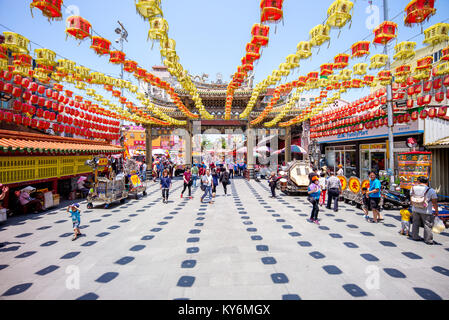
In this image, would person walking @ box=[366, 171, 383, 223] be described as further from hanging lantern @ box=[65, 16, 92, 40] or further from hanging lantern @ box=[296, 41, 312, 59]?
hanging lantern @ box=[65, 16, 92, 40]

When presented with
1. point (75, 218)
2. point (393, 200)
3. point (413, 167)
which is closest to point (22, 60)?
point (75, 218)

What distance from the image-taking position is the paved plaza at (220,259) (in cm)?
360

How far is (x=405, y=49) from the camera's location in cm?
693

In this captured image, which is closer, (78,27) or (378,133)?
(78,27)

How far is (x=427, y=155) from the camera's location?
952cm

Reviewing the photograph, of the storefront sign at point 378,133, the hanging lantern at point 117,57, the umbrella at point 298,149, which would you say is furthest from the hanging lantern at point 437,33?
the umbrella at point 298,149

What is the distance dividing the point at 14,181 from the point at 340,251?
1158cm

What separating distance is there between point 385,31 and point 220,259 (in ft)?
24.0

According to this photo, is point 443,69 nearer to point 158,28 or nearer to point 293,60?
point 293,60

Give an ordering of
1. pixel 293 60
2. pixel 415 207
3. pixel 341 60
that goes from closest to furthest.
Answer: pixel 415 207 → pixel 293 60 → pixel 341 60

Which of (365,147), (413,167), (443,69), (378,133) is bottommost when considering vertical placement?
(413,167)

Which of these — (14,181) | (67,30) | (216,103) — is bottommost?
(14,181)
